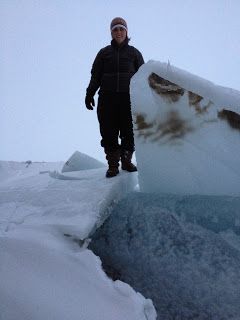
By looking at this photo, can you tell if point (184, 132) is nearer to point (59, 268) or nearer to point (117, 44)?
point (59, 268)

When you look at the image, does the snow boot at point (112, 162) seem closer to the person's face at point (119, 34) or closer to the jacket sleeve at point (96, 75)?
the jacket sleeve at point (96, 75)

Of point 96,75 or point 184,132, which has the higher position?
point 96,75

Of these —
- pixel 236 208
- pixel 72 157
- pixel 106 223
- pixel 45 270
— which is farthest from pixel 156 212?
pixel 72 157

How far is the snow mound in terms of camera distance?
3.57 metres

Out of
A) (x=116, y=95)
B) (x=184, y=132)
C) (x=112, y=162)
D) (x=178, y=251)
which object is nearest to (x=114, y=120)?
(x=116, y=95)

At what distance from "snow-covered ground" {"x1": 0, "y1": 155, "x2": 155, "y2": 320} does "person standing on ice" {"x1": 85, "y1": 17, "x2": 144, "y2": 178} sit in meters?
0.57

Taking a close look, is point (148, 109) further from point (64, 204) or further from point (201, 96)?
point (64, 204)

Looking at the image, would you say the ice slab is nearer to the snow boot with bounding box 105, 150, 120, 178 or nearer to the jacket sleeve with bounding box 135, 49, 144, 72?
the snow boot with bounding box 105, 150, 120, 178

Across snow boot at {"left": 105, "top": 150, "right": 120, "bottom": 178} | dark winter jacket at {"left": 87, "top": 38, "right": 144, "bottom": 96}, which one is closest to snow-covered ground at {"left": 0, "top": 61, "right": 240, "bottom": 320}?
snow boot at {"left": 105, "top": 150, "right": 120, "bottom": 178}

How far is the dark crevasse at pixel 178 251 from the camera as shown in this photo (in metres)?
1.51

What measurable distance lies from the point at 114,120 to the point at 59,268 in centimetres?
147

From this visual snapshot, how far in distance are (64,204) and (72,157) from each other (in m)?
1.57

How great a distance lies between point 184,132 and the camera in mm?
1968

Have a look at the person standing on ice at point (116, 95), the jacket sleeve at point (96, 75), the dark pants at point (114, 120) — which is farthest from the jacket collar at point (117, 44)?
the dark pants at point (114, 120)
